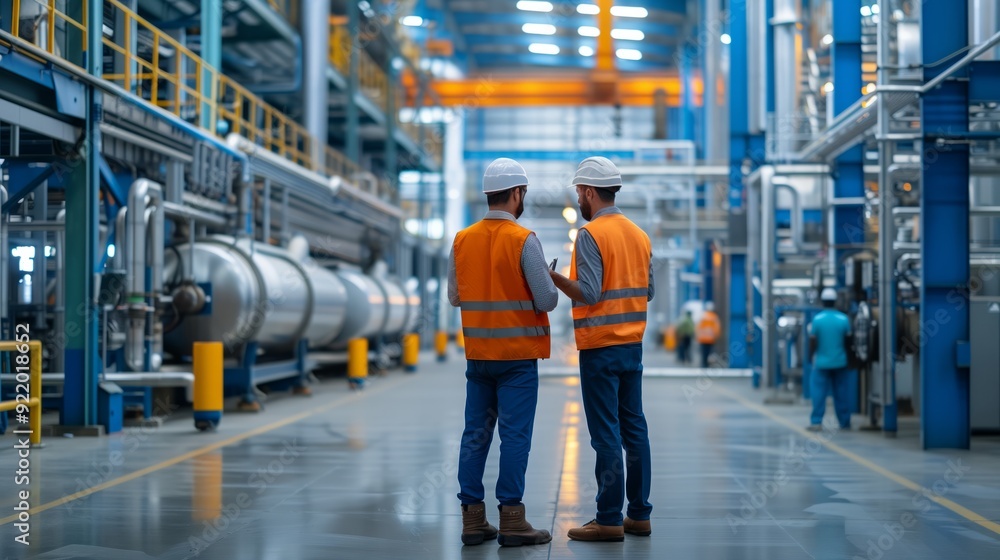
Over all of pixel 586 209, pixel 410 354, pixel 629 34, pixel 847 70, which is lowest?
pixel 410 354

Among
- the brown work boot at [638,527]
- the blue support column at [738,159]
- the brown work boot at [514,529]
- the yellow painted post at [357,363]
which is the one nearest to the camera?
the brown work boot at [514,529]

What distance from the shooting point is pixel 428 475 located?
8.70 metres

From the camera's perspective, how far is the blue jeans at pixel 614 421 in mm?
5730

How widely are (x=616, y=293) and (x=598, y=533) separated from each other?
1.29 metres

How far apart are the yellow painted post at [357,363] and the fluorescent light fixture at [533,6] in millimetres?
26755

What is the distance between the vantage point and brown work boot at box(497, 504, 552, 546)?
18.8ft

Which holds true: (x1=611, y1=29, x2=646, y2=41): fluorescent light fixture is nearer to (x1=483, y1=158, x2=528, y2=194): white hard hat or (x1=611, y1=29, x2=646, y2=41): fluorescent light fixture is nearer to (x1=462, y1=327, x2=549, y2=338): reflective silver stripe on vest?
(x1=483, y1=158, x2=528, y2=194): white hard hat

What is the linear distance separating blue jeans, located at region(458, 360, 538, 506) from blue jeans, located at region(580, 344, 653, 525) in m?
0.32

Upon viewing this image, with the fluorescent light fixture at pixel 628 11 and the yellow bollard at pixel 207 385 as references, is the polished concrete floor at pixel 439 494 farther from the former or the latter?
the fluorescent light fixture at pixel 628 11

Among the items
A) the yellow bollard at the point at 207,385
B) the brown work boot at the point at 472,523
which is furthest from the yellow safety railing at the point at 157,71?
the brown work boot at the point at 472,523

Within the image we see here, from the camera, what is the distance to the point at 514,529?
18.8ft

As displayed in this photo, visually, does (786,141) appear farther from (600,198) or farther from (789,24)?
(600,198)

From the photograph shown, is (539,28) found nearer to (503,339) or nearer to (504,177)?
(504,177)

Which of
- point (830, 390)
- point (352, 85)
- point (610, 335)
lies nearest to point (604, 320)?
point (610, 335)
